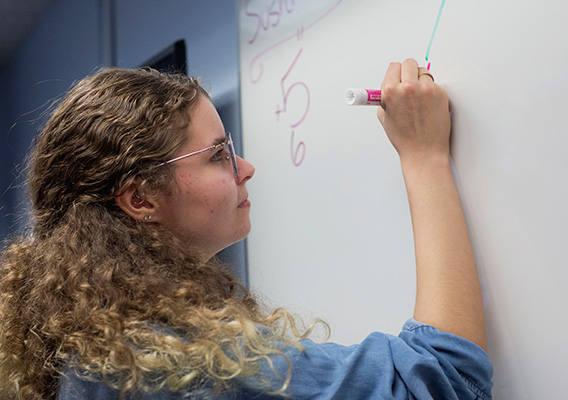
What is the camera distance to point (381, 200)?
2.24 feet

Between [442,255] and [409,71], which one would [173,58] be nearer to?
[409,71]

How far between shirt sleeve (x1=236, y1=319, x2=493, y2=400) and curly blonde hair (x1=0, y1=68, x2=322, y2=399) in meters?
0.02

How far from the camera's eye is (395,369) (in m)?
0.49

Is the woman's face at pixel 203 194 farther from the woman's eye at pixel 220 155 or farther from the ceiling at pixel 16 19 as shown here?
the ceiling at pixel 16 19

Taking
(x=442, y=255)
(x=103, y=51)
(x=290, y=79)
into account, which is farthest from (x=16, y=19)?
(x=442, y=255)

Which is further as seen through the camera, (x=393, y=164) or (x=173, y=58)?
(x=173, y=58)

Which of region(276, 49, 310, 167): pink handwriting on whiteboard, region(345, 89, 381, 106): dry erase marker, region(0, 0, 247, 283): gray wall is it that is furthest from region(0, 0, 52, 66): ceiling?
region(345, 89, 381, 106): dry erase marker

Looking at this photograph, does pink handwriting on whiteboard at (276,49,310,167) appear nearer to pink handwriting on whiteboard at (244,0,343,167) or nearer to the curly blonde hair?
pink handwriting on whiteboard at (244,0,343,167)

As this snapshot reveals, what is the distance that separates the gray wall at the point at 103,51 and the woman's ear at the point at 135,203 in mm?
398

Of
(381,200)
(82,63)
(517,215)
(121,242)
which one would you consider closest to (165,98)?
(121,242)

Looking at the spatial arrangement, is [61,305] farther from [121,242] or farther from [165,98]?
[165,98]

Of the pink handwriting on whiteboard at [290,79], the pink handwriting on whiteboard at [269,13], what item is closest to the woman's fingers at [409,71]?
the pink handwriting on whiteboard at [290,79]

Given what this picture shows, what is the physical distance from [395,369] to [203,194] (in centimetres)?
28

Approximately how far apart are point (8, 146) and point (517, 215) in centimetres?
147
